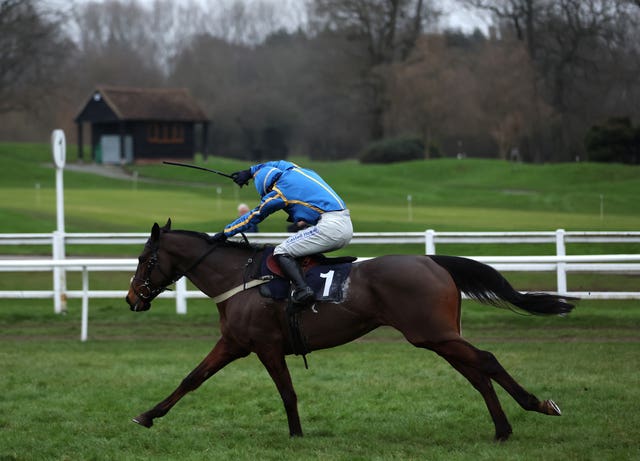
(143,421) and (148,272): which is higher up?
(148,272)

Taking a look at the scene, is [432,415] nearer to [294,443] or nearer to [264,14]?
[294,443]

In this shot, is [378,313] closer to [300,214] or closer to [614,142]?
[300,214]

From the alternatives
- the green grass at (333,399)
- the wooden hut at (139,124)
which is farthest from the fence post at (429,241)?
the wooden hut at (139,124)

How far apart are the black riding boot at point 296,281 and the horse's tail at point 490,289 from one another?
987 millimetres

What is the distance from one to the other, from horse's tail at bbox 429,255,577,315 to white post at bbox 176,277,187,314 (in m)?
6.99

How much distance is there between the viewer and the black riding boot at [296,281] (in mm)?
6773

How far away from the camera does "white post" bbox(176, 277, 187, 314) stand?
13.3m

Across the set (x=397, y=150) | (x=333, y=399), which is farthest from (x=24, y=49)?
(x=333, y=399)

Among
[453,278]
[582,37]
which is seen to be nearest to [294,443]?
[453,278]

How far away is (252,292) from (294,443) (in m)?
1.20

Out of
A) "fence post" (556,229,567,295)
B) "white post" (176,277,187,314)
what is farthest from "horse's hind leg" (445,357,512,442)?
"white post" (176,277,187,314)

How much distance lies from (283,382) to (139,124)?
1834 inches

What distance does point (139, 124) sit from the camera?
51875 mm

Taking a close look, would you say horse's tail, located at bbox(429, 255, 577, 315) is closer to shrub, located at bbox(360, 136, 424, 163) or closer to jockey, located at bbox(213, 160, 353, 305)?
jockey, located at bbox(213, 160, 353, 305)
